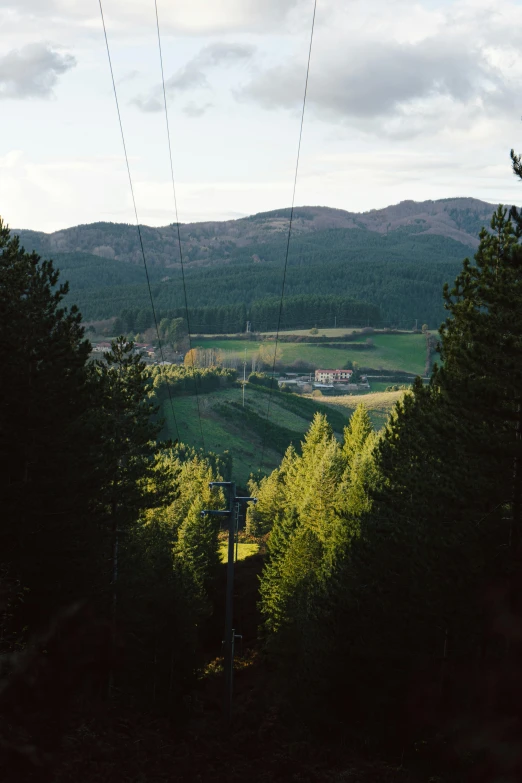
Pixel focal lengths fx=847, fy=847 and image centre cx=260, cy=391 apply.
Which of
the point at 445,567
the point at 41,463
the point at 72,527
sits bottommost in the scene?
the point at 72,527

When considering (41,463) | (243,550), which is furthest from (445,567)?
(243,550)

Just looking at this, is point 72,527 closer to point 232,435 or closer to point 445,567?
point 445,567

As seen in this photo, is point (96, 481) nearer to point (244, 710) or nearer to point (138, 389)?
point (138, 389)

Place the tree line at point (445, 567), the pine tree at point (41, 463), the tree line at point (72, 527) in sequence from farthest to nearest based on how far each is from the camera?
the pine tree at point (41, 463) < the tree line at point (72, 527) < the tree line at point (445, 567)

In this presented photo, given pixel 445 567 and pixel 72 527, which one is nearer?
pixel 445 567

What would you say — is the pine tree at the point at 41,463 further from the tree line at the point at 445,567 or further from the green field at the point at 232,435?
the green field at the point at 232,435

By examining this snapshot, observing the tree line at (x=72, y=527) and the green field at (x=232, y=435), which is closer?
the tree line at (x=72, y=527)

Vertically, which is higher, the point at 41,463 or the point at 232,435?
the point at 41,463

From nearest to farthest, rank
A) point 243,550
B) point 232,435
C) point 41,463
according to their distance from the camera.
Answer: point 41,463 < point 243,550 < point 232,435

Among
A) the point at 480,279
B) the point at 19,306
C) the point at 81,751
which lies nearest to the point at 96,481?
the point at 19,306

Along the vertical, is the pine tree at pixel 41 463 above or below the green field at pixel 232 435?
above

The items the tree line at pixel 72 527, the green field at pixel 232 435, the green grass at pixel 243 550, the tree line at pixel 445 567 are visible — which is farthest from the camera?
the green field at pixel 232 435

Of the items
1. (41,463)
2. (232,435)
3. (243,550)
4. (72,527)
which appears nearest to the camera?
(41,463)

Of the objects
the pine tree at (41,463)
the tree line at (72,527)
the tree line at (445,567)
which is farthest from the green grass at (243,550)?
the pine tree at (41,463)
